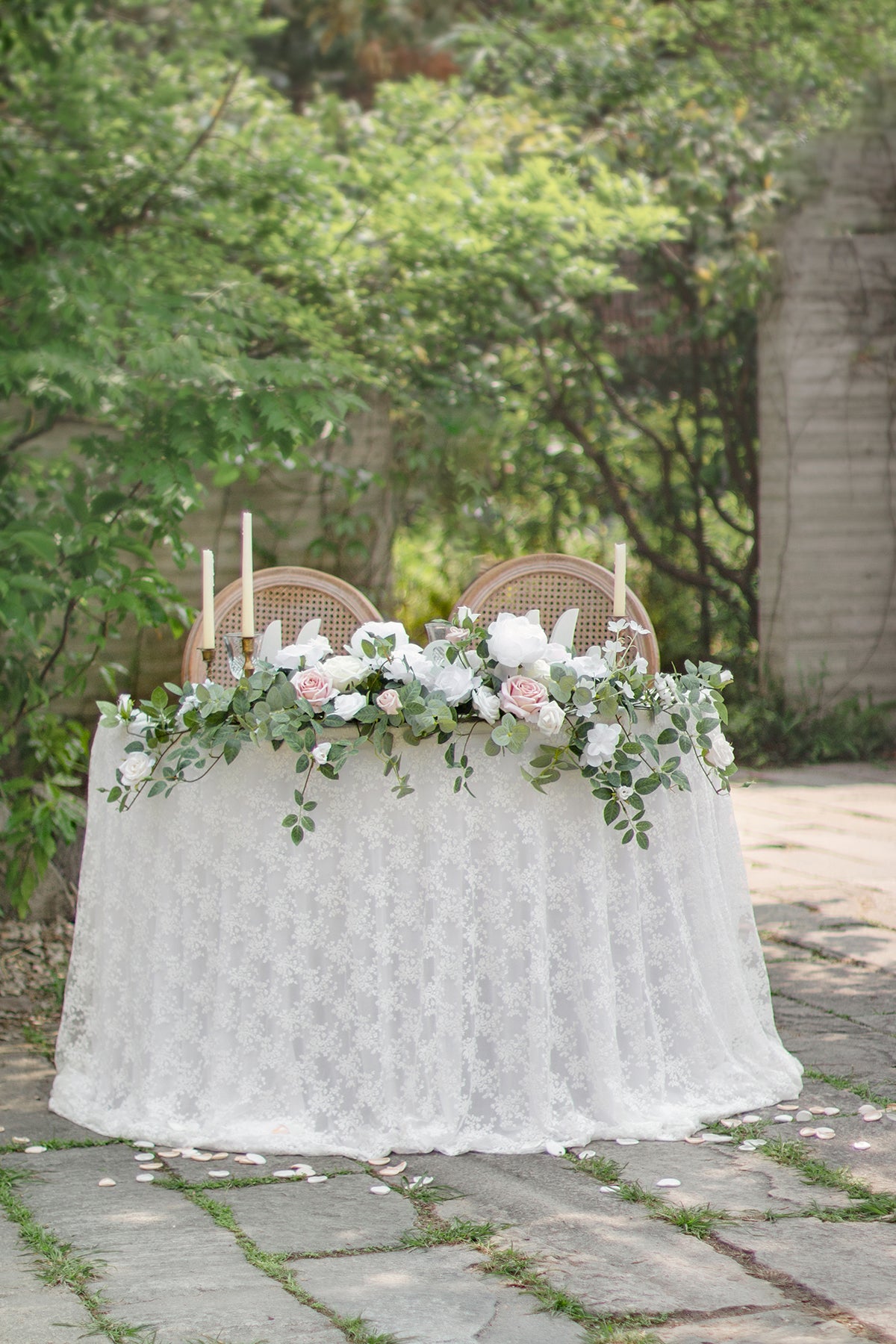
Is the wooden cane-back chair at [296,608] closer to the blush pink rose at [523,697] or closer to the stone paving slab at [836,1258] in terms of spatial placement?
the blush pink rose at [523,697]

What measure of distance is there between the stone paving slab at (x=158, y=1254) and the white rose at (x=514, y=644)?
108 cm

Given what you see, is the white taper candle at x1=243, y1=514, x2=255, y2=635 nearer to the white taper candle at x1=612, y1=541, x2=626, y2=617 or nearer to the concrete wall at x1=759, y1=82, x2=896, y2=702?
the white taper candle at x1=612, y1=541, x2=626, y2=617

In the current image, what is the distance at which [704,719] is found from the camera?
2791 millimetres

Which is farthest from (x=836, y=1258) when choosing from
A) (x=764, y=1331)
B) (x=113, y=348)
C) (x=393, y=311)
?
(x=393, y=311)

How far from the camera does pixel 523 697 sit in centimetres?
261

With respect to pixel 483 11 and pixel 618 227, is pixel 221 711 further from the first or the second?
pixel 483 11

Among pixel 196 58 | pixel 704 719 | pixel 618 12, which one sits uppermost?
pixel 618 12

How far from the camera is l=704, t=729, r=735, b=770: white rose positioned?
111 inches

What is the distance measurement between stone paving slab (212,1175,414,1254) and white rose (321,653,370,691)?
0.86 meters

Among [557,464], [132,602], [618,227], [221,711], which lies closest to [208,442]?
[132,602]

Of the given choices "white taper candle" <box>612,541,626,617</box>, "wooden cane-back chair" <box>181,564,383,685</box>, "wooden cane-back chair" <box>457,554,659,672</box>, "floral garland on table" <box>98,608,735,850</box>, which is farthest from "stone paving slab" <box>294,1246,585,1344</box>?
"wooden cane-back chair" <box>457,554,659,672</box>

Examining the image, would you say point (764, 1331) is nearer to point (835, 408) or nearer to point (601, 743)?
point (601, 743)

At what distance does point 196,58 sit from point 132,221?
64.4 inches

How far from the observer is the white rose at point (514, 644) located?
8.82 ft
